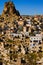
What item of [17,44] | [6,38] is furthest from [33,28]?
[17,44]

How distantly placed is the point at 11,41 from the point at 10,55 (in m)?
7.20

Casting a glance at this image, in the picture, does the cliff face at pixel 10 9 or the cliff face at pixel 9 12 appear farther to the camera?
the cliff face at pixel 10 9

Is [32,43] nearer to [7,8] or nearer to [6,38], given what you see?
[6,38]

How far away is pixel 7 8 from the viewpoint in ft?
199

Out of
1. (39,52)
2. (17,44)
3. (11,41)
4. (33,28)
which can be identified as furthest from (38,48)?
(33,28)

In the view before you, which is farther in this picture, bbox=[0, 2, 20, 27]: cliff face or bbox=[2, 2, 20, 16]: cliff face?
bbox=[2, 2, 20, 16]: cliff face

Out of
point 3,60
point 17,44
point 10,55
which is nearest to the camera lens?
point 3,60

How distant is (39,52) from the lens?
30.4 m

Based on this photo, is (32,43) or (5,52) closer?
(5,52)

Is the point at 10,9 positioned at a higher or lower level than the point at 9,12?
higher

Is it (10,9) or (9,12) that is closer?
(9,12)

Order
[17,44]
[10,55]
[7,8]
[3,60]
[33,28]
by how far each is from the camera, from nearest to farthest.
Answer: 1. [3,60]
2. [10,55]
3. [17,44]
4. [33,28]
5. [7,8]

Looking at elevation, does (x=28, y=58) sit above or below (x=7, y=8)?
below

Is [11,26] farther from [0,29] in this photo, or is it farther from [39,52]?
[39,52]
